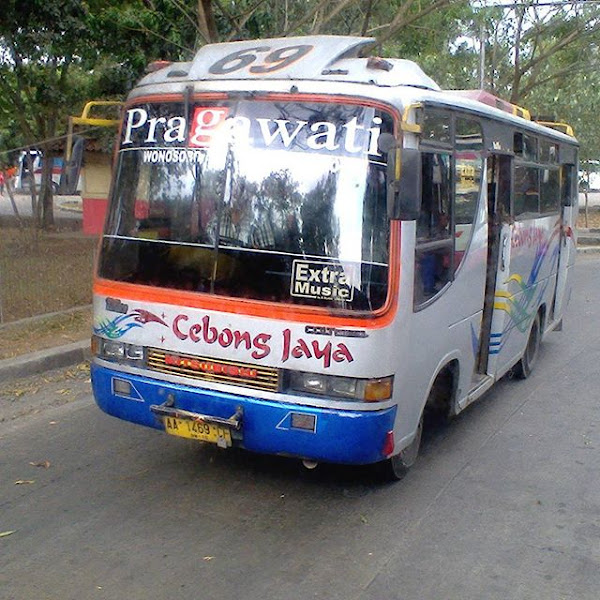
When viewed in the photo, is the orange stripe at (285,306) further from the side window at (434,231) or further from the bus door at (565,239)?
the bus door at (565,239)

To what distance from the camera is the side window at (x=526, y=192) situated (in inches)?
268

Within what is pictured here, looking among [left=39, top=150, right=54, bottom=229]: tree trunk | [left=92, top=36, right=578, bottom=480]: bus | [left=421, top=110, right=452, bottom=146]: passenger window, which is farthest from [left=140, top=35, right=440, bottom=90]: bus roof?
[left=39, top=150, right=54, bottom=229]: tree trunk

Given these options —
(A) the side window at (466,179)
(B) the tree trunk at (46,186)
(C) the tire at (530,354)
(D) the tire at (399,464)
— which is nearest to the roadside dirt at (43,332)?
(D) the tire at (399,464)

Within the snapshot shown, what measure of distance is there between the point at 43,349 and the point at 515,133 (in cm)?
500

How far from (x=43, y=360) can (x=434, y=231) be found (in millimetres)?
4461

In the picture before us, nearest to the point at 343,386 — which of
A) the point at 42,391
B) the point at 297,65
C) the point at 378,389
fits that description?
the point at 378,389

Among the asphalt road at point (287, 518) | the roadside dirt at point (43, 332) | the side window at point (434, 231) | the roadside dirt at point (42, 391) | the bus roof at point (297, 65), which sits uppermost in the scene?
the bus roof at point (297, 65)

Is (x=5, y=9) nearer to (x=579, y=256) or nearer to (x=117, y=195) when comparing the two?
(x=117, y=195)

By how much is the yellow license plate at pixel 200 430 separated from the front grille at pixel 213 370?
0.85 ft

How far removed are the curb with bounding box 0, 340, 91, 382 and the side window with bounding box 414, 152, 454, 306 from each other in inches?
170

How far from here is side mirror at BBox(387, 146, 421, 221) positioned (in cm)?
424

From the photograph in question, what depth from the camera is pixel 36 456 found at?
5.64 m

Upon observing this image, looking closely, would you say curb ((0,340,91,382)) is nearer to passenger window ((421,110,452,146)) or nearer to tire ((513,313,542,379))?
tire ((513,313,542,379))

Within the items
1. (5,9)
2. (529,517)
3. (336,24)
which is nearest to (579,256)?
(336,24)
